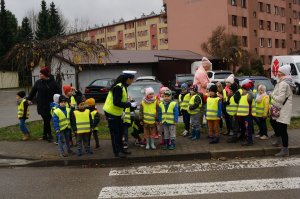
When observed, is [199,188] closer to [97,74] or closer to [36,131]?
[36,131]

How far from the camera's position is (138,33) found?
314 ft

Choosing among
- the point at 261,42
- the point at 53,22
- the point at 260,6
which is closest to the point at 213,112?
the point at 53,22

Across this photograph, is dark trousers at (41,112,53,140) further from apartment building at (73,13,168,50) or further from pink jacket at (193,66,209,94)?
apartment building at (73,13,168,50)

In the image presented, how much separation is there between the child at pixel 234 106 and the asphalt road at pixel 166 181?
4.55ft

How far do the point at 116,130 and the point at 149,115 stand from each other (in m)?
0.97

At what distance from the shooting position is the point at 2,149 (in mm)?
9648

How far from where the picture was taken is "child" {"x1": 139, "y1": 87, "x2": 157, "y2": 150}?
8.90 metres

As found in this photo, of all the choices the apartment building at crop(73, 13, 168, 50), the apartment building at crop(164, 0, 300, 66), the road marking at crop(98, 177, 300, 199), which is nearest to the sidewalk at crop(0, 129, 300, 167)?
the road marking at crop(98, 177, 300, 199)

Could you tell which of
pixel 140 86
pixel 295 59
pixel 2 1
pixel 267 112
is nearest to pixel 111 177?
pixel 267 112

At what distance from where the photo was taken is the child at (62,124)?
8656 mm

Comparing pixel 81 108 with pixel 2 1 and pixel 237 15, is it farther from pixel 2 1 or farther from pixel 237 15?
pixel 2 1

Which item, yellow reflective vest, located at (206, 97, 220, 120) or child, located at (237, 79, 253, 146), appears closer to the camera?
child, located at (237, 79, 253, 146)

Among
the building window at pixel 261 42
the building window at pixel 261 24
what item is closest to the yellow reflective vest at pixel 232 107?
the building window at pixel 261 42

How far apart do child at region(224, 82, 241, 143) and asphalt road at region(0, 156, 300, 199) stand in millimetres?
1386
